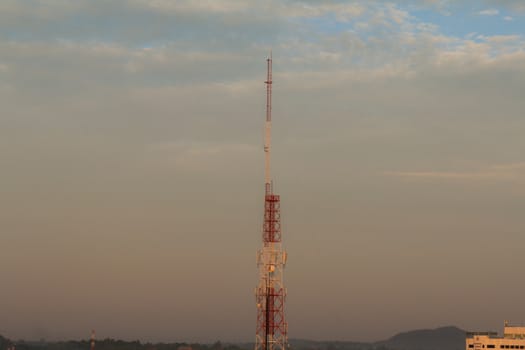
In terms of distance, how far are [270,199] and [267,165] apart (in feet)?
28.0

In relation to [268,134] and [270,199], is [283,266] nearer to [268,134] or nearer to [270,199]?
[270,199]

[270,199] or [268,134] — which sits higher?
[268,134]

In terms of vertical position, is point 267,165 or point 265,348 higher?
point 267,165

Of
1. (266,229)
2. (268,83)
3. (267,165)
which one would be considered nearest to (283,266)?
(266,229)

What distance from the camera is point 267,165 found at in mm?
154250

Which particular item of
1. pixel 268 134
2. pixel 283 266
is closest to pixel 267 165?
pixel 268 134

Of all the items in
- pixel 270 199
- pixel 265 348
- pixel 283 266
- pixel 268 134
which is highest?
pixel 268 134

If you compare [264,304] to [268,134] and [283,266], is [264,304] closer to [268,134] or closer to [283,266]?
[283,266]

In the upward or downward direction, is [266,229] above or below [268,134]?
below

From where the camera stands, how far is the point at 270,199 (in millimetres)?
148000

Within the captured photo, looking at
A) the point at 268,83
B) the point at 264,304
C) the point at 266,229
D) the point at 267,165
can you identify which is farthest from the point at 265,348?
the point at 268,83

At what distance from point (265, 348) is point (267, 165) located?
3159 cm

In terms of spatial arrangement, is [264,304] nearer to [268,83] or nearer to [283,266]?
[283,266]

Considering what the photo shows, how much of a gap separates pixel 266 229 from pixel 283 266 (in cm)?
689
